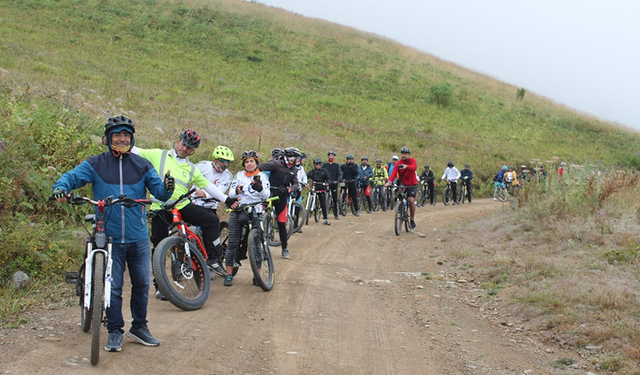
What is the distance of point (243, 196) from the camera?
945 centimetres

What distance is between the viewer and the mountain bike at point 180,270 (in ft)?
22.4

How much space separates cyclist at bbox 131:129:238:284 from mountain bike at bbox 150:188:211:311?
10.8 inches

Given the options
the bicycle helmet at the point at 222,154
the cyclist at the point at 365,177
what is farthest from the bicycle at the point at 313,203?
the bicycle helmet at the point at 222,154

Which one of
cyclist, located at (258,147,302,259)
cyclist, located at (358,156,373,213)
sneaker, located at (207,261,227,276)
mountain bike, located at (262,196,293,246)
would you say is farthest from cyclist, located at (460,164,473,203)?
sneaker, located at (207,261,227,276)

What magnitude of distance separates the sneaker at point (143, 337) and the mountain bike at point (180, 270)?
0.90 meters

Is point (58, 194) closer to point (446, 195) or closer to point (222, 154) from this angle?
point (222, 154)

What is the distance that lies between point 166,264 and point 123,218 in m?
1.76

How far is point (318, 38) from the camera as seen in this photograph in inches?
2557

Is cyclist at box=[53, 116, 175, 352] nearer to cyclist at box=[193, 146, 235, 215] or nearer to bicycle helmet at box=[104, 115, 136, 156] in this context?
bicycle helmet at box=[104, 115, 136, 156]

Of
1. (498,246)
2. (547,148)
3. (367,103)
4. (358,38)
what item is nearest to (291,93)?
(367,103)

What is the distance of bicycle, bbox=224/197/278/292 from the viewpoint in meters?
8.63

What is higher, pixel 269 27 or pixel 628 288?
pixel 269 27

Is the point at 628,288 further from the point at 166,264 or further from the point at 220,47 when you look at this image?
the point at 220,47

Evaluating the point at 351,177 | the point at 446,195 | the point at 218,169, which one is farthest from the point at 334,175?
the point at 218,169
